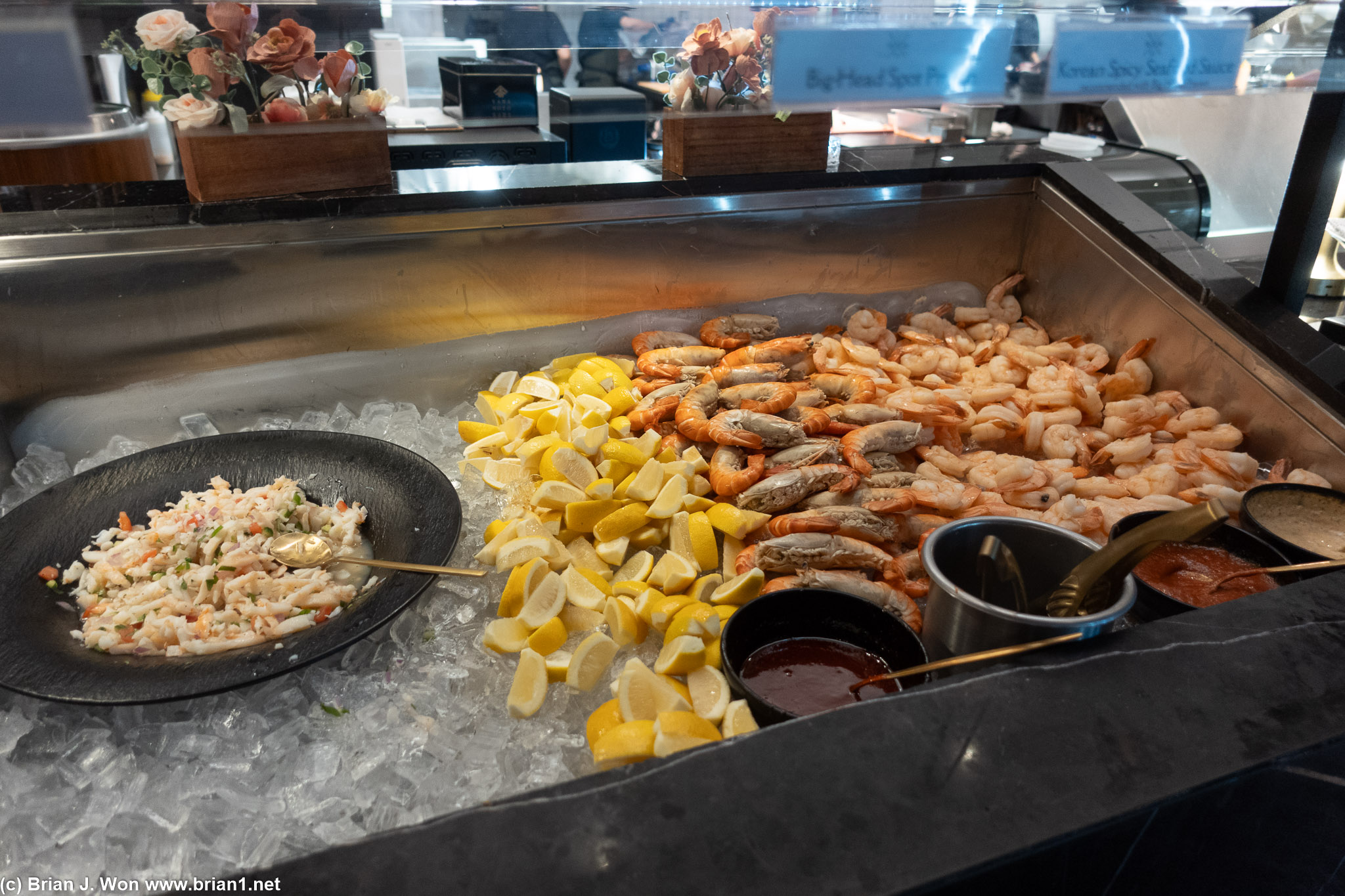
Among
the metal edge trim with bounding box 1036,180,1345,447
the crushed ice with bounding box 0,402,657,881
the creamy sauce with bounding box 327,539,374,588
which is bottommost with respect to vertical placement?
the crushed ice with bounding box 0,402,657,881

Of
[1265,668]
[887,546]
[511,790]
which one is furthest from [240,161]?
[1265,668]

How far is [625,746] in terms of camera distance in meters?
1.09

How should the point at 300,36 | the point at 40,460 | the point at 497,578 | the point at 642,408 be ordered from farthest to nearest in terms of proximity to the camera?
→ 1. the point at 642,408
2. the point at 40,460
3. the point at 300,36
4. the point at 497,578

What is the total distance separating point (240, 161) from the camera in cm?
185

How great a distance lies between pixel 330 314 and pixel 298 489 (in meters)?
0.53

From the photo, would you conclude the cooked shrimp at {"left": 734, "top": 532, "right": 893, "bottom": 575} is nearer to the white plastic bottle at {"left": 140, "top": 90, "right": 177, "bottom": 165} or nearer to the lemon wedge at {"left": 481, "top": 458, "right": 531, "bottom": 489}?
the lemon wedge at {"left": 481, "top": 458, "right": 531, "bottom": 489}

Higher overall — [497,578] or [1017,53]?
[1017,53]

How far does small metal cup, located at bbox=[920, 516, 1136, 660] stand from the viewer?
44.1 inches

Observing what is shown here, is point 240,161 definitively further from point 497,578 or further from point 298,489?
point 497,578

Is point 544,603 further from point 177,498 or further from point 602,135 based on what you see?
point 602,135

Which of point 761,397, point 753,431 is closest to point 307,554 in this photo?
point 753,431

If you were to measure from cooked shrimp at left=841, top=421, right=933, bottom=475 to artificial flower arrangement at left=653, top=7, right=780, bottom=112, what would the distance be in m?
0.80

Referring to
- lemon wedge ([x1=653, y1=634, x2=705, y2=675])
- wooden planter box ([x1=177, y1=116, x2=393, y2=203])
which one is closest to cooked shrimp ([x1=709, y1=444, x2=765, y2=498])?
lemon wedge ([x1=653, y1=634, x2=705, y2=675])

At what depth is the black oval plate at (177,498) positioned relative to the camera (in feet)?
3.83
